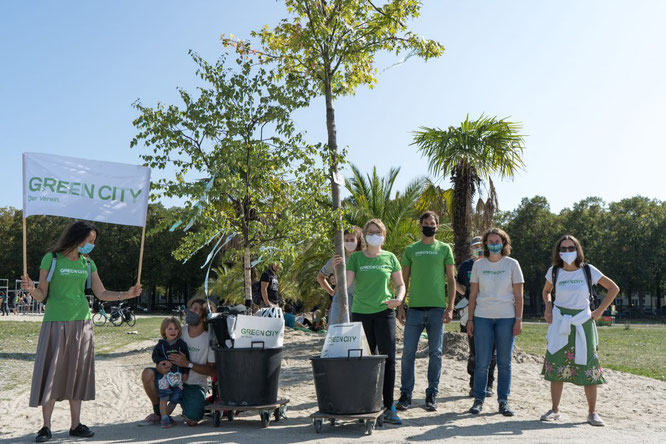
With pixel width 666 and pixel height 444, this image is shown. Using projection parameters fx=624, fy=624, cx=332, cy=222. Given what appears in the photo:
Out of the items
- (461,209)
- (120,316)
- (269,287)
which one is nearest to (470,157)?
(461,209)

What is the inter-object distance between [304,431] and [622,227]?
48290 mm

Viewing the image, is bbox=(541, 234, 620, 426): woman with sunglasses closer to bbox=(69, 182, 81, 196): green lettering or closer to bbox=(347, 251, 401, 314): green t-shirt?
bbox=(347, 251, 401, 314): green t-shirt

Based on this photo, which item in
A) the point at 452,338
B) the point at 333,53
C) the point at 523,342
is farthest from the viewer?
the point at 523,342

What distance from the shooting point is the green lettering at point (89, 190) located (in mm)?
5891

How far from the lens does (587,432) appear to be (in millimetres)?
5383

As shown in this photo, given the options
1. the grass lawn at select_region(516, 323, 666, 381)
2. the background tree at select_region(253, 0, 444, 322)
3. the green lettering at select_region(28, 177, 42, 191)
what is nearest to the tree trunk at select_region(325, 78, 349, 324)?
the background tree at select_region(253, 0, 444, 322)

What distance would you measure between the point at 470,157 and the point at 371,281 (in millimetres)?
8348

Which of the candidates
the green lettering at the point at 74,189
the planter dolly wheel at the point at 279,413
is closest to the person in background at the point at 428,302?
the planter dolly wheel at the point at 279,413

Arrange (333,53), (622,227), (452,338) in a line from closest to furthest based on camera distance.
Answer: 1. (333,53)
2. (452,338)
3. (622,227)

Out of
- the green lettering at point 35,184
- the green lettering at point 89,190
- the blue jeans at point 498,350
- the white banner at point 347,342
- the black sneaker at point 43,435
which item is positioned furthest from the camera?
the blue jeans at point 498,350

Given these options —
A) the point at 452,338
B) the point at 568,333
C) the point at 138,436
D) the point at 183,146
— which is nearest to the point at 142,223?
the point at 138,436

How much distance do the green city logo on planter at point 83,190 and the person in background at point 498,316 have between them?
3577 mm

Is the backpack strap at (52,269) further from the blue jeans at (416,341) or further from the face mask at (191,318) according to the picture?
the blue jeans at (416,341)

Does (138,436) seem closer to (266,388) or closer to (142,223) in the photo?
(266,388)
